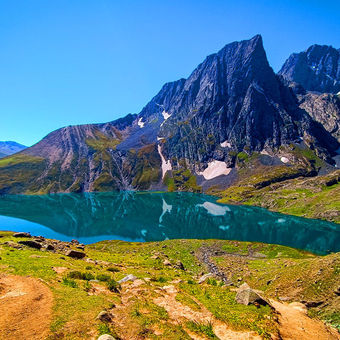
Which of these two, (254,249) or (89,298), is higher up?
(89,298)

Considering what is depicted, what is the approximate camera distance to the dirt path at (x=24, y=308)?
1253 cm

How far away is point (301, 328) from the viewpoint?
16062mm

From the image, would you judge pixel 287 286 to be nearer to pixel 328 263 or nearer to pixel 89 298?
pixel 328 263

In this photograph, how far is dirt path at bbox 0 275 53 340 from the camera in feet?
41.1

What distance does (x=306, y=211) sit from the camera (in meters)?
158

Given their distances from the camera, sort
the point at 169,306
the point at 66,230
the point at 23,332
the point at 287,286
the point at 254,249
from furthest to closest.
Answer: the point at 66,230 → the point at 254,249 → the point at 287,286 → the point at 169,306 → the point at 23,332

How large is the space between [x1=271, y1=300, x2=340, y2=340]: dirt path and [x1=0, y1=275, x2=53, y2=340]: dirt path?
52.4ft

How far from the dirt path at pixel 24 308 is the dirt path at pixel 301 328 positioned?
16.0 meters

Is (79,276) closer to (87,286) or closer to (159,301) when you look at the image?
(87,286)

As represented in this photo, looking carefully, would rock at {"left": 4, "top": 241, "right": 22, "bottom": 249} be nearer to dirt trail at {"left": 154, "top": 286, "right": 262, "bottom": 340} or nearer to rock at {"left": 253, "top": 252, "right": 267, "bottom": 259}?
dirt trail at {"left": 154, "top": 286, "right": 262, "bottom": 340}

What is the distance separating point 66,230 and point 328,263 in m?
120

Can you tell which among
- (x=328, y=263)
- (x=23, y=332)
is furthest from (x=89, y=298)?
(x=328, y=263)

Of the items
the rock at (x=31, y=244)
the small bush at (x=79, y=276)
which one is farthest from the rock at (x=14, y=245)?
the small bush at (x=79, y=276)

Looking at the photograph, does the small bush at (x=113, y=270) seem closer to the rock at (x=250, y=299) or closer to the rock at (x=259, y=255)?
the rock at (x=250, y=299)
